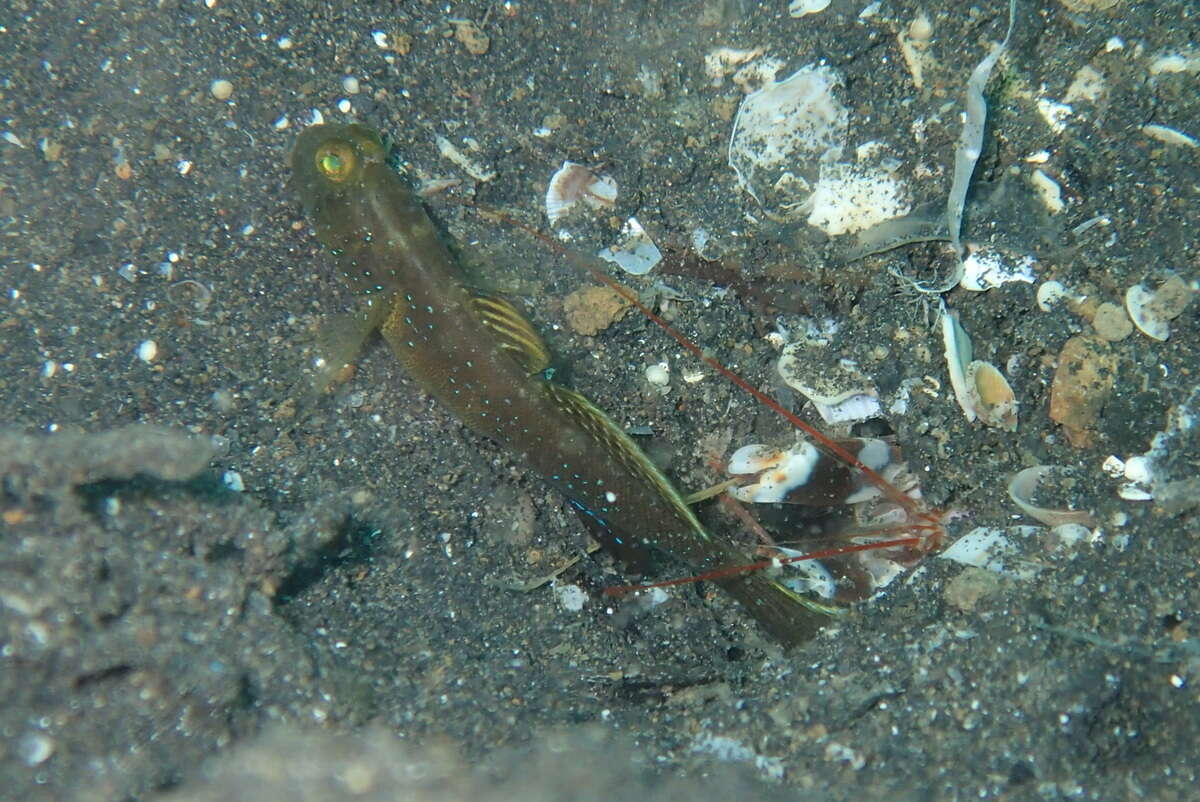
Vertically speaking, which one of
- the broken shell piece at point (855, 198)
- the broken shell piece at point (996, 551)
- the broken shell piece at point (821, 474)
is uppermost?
the broken shell piece at point (855, 198)

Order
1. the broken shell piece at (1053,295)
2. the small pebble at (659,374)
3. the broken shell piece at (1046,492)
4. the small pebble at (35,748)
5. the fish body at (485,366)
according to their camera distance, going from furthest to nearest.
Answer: the small pebble at (659,374), the broken shell piece at (1053,295), the fish body at (485,366), the broken shell piece at (1046,492), the small pebble at (35,748)

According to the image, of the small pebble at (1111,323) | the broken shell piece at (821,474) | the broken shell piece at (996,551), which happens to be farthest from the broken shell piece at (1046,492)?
the small pebble at (1111,323)

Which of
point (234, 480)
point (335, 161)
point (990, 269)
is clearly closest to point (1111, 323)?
point (990, 269)

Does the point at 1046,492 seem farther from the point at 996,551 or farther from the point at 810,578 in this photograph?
the point at 810,578

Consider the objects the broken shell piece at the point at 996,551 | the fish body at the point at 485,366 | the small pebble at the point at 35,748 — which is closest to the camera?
the small pebble at the point at 35,748

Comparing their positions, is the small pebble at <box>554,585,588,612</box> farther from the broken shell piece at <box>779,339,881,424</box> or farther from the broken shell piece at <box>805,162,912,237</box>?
the broken shell piece at <box>805,162,912,237</box>

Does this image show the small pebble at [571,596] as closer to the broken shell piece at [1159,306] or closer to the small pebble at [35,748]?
the small pebble at [35,748]

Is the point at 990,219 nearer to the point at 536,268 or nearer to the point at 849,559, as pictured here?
the point at 849,559
